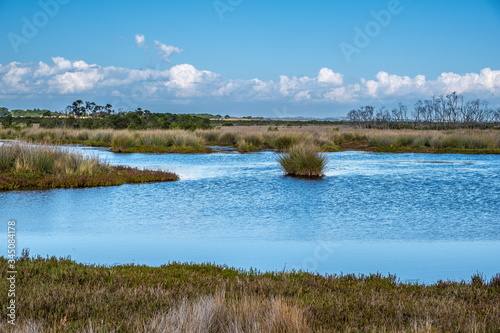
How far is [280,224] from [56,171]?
1137 centimetres

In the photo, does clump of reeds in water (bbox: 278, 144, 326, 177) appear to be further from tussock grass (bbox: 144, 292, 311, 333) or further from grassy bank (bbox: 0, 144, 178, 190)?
tussock grass (bbox: 144, 292, 311, 333)

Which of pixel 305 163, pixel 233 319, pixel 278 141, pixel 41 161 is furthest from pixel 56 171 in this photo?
pixel 278 141

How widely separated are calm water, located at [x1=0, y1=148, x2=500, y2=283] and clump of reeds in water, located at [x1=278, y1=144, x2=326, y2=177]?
1.95 meters

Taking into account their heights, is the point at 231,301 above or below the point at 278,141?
below

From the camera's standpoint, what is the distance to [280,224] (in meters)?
11.4

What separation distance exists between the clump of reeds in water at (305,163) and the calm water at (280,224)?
1948 millimetres

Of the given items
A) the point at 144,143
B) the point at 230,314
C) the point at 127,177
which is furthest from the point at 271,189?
the point at 144,143

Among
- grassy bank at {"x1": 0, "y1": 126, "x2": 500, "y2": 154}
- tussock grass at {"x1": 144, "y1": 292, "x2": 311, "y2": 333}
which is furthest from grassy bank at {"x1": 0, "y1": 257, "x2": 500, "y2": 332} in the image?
grassy bank at {"x1": 0, "y1": 126, "x2": 500, "y2": 154}

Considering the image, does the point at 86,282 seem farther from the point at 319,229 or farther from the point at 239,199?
the point at 239,199

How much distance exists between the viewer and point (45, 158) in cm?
1927

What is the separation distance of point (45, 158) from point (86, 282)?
14.5 meters

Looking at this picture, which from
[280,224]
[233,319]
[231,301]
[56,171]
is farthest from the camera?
[56,171]

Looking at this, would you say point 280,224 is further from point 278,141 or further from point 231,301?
point 278,141

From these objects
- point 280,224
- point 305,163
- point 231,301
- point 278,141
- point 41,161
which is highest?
point 278,141
